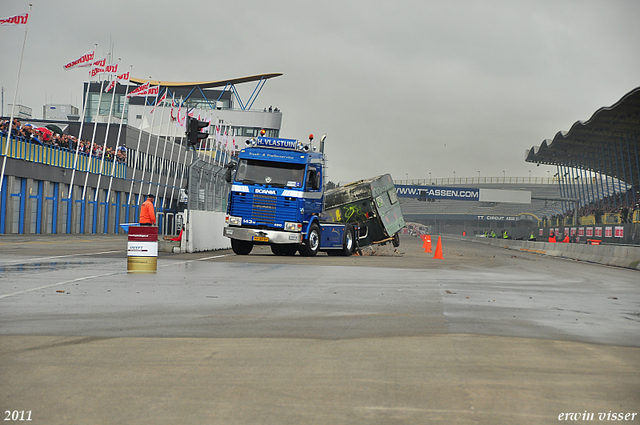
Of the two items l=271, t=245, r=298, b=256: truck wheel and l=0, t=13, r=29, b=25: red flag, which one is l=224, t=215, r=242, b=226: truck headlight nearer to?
l=271, t=245, r=298, b=256: truck wheel

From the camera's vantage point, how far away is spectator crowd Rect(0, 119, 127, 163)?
4347cm

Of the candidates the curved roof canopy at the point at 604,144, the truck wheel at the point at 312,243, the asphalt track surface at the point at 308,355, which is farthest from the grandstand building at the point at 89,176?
the curved roof canopy at the point at 604,144

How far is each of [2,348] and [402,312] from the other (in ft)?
16.9

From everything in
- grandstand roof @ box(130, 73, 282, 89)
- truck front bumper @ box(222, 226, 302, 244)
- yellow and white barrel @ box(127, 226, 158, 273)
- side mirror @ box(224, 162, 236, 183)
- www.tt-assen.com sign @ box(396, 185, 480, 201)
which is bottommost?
yellow and white barrel @ box(127, 226, 158, 273)

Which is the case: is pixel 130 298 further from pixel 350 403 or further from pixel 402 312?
pixel 350 403

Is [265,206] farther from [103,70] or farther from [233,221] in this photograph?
[103,70]

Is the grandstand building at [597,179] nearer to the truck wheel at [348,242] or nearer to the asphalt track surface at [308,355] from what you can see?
the truck wheel at [348,242]

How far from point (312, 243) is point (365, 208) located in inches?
261

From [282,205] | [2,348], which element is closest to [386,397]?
[2,348]

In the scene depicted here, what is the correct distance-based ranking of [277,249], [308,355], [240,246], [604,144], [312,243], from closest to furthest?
[308,355] < [312,243] < [240,246] < [277,249] < [604,144]

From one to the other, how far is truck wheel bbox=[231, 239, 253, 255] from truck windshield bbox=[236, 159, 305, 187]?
2440mm

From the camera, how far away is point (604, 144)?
77562 millimetres

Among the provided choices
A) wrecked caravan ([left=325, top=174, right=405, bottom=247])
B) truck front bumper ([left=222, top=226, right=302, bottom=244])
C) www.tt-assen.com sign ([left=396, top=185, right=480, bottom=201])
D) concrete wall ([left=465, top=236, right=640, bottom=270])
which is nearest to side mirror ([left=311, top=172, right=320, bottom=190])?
truck front bumper ([left=222, top=226, right=302, bottom=244])

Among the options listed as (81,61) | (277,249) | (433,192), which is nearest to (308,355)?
(277,249)
